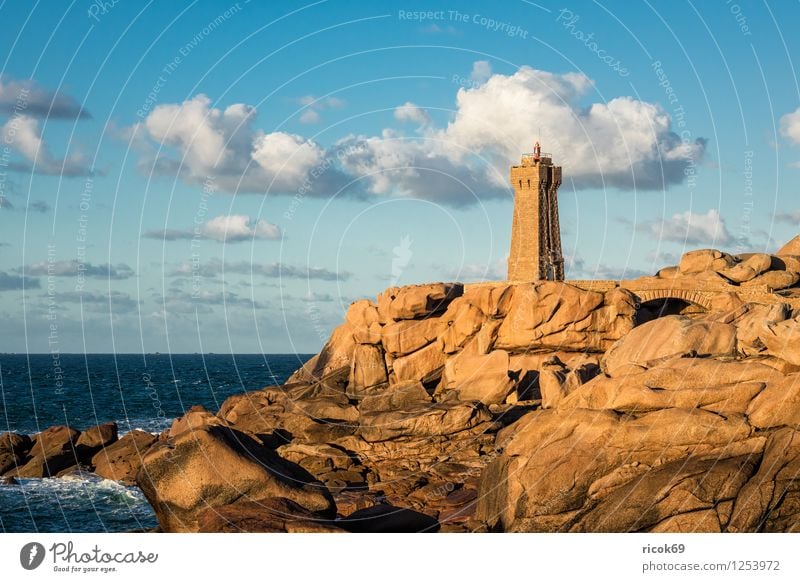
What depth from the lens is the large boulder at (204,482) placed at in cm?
2581

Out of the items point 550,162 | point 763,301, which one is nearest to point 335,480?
point 763,301

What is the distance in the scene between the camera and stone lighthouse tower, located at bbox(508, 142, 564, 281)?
7419 centimetres

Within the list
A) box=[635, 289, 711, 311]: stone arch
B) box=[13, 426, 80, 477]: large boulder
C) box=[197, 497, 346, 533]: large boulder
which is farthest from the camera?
box=[635, 289, 711, 311]: stone arch

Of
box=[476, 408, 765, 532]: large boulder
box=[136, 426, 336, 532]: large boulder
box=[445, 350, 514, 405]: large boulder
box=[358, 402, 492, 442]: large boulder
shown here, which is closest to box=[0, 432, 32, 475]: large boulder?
box=[358, 402, 492, 442]: large boulder

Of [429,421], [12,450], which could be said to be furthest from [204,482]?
Answer: [12,450]

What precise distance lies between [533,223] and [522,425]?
38.3m

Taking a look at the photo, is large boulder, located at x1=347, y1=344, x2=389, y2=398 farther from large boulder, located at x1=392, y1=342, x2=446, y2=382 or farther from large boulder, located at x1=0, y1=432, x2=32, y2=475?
large boulder, located at x1=0, y1=432, x2=32, y2=475

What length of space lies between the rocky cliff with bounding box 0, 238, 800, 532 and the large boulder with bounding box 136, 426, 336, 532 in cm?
5

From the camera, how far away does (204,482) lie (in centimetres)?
2594

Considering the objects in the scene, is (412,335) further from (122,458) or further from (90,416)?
(90,416)

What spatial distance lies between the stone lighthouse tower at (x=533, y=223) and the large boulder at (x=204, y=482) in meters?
49.6

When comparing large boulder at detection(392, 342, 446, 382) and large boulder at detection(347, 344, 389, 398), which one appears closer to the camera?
large boulder at detection(392, 342, 446, 382)

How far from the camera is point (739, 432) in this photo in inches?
1158
